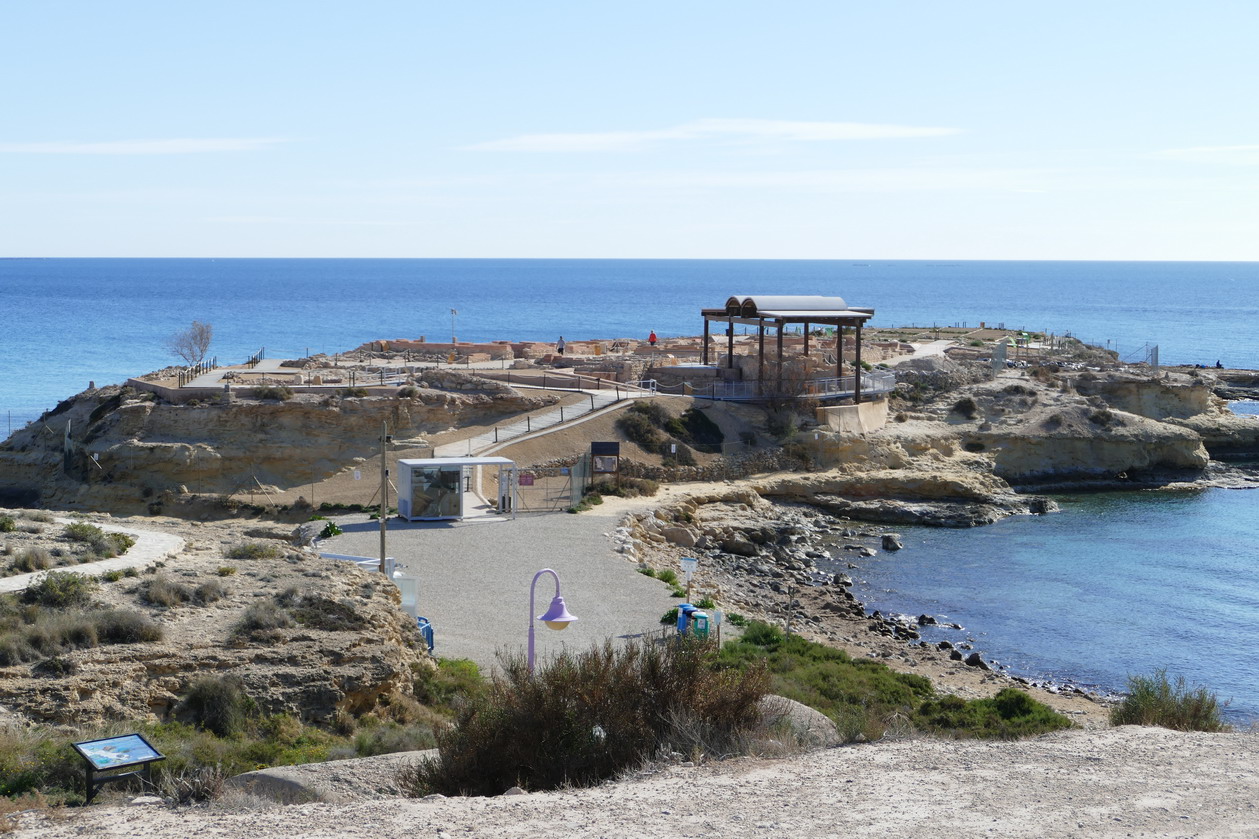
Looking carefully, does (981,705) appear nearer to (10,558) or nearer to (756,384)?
(10,558)

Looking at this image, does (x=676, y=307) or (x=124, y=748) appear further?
(x=676, y=307)

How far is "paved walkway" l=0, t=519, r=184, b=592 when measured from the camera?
55.7 ft

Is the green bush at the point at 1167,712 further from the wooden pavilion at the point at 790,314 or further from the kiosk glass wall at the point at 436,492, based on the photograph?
the wooden pavilion at the point at 790,314

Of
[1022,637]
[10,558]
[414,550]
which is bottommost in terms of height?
[1022,637]

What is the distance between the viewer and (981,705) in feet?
62.6

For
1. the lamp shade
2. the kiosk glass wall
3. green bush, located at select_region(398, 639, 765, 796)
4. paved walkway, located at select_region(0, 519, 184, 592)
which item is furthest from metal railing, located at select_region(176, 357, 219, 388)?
green bush, located at select_region(398, 639, 765, 796)

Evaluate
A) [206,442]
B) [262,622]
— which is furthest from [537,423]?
[262,622]

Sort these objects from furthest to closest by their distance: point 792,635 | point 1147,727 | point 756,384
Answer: point 756,384 → point 792,635 → point 1147,727

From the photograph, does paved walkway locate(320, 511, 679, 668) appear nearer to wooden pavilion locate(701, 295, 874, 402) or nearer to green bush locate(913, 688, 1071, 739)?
green bush locate(913, 688, 1071, 739)

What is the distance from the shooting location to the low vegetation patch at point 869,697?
15.0 m

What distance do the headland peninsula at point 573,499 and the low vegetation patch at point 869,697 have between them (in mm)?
1363

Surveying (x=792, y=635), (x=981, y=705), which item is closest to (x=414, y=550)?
(x=792, y=635)

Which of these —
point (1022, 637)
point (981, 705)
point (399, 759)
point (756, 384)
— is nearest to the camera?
point (399, 759)

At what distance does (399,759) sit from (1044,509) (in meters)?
33.9
